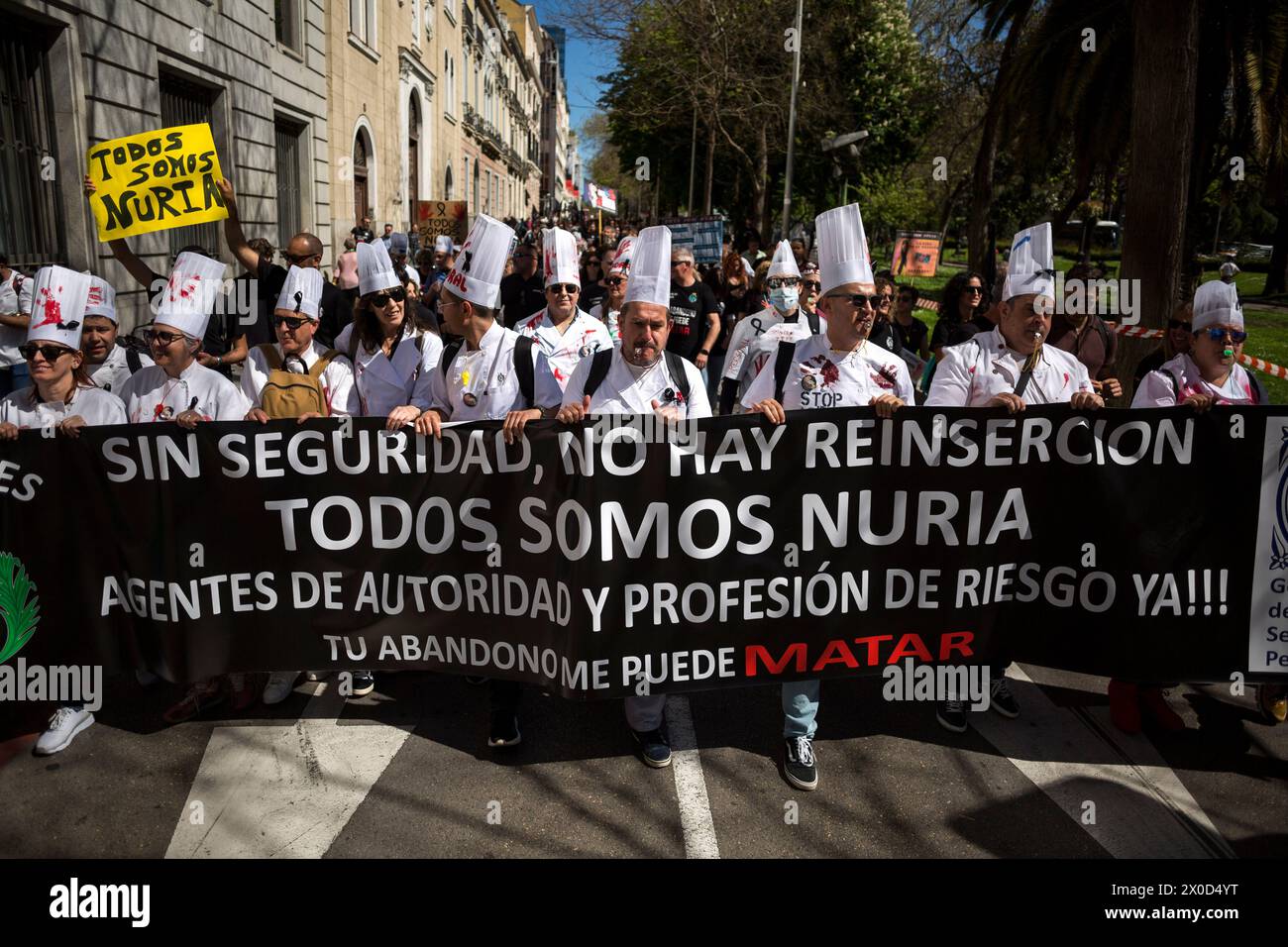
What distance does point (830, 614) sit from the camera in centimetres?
378

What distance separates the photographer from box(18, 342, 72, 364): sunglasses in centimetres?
382

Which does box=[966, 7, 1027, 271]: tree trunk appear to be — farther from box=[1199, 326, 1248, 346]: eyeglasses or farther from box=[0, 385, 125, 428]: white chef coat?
box=[0, 385, 125, 428]: white chef coat

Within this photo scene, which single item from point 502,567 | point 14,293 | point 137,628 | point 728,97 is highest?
point 728,97

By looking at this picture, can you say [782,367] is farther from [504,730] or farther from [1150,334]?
[1150,334]

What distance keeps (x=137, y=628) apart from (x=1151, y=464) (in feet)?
14.0

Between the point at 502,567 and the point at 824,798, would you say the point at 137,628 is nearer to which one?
the point at 502,567

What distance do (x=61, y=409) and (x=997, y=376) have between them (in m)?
4.09

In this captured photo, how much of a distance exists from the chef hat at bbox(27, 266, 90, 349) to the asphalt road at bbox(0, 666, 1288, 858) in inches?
68.2

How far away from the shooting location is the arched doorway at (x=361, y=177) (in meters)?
23.4

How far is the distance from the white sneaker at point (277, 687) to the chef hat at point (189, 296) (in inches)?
65.3

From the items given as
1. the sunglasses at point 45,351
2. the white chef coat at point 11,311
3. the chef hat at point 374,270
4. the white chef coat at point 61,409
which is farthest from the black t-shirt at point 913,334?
the white chef coat at point 11,311

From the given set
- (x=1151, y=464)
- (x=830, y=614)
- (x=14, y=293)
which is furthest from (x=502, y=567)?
(x=14, y=293)

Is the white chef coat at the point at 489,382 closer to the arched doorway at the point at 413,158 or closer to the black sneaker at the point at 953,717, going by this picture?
the black sneaker at the point at 953,717

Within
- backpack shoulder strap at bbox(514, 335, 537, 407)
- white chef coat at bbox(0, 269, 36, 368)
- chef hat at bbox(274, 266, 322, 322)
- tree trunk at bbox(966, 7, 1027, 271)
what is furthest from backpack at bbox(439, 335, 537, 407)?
tree trunk at bbox(966, 7, 1027, 271)
